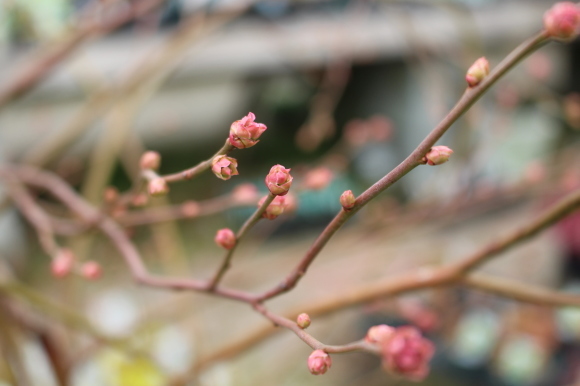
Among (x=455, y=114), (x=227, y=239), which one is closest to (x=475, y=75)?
(x=455, y=114)

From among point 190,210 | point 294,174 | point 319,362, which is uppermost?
point 294,174

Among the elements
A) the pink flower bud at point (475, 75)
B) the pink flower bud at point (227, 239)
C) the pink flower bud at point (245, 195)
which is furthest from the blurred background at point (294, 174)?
the pink flower bud at point (475, 75)

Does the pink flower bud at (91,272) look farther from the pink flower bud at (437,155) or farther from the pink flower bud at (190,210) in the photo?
the pink flower bud at (437,155)

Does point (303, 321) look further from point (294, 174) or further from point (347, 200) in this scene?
point (294, 174)

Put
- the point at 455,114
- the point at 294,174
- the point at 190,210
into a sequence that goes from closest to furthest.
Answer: the point at 455,114 → the point at 190,210 → the point at 294,174

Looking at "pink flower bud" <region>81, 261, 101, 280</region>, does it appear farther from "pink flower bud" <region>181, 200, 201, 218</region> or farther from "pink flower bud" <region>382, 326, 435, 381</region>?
"pink flower bud" <region>382, 326, 435, 381</region>

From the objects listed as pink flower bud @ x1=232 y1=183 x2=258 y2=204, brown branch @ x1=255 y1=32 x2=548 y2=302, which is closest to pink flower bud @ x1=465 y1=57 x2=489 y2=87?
brown branch @ x1=255 y1=32 x2=548 y2=302
